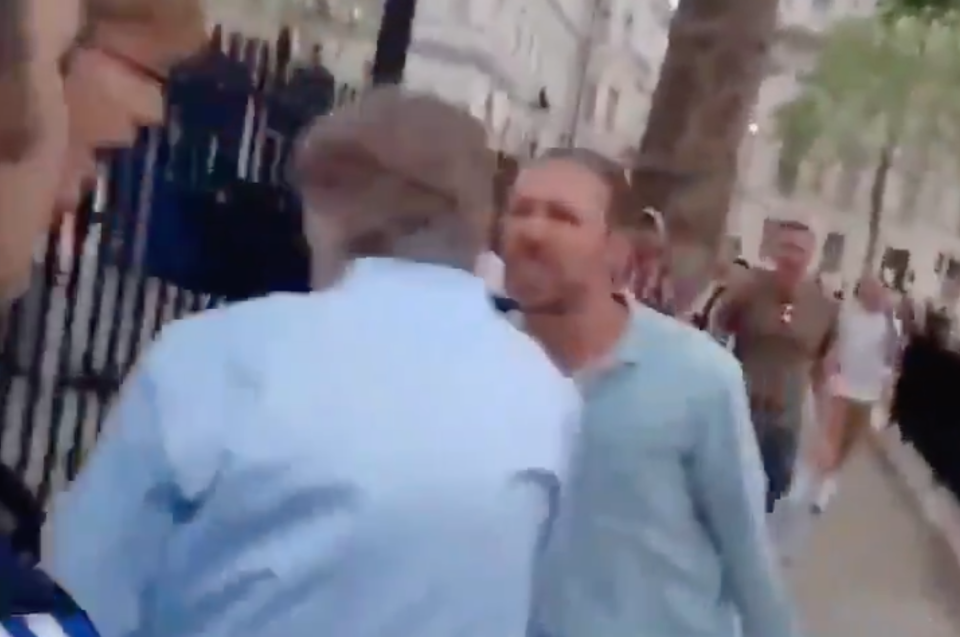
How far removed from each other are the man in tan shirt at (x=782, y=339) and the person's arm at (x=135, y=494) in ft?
2.89

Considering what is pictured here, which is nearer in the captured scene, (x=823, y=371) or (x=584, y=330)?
(x=584, y=330)

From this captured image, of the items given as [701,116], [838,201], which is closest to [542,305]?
[701,116]

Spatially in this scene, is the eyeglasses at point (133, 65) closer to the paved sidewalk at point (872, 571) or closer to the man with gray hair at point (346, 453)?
the man with gray hair at point (346, 453)

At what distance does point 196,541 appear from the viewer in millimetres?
913

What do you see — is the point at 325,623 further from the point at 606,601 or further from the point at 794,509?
the point at 794,509

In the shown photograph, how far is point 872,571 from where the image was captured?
6.97 ft

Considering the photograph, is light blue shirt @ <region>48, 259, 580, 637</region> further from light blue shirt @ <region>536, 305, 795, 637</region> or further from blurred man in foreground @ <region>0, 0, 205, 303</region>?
light blue shirt @ <region>536, 305, 795, 637</region>

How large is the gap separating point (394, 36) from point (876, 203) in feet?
2.36

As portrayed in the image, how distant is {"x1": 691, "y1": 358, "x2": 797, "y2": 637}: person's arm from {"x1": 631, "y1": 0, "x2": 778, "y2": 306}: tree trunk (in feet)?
0.50

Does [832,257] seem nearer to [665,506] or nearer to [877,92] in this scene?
[877,92]

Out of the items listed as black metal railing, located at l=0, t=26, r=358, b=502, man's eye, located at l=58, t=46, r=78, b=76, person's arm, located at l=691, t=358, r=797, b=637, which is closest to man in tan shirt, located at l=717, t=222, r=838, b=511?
person's arm, located at l=691, t=358, r=797, b=637

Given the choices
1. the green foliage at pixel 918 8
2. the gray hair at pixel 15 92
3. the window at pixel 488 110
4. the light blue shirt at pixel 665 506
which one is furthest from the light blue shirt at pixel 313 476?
the green foliage at pixel 918 8

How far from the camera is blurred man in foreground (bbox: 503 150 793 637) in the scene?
1.48 m

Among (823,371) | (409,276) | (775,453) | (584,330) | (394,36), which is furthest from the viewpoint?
(823,371)
